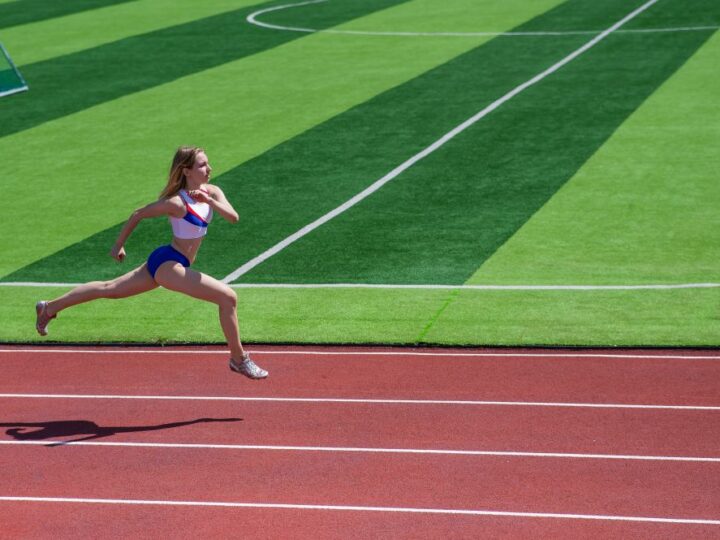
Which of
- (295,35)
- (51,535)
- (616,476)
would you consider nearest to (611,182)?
(616,476)

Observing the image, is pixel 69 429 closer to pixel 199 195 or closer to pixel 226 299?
pixel 226 299

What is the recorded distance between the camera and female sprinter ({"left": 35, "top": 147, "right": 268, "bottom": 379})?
32.5 feet

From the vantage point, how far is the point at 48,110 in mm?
24812

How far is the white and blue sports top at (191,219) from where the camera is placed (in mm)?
9922

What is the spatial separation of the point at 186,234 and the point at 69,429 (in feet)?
5.58

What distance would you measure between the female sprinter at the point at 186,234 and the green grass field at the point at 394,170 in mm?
2225

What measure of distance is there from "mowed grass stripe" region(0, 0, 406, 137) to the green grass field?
4.2 inches

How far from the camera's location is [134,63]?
2927 centimetres

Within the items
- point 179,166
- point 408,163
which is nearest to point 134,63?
point 408,163

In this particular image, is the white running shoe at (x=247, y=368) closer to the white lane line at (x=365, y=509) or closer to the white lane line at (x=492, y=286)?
the white lane line at (x=365, y=509)

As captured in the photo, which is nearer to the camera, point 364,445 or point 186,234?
point 364,445

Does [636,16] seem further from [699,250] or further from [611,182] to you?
[699,250]

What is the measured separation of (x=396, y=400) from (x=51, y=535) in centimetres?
323

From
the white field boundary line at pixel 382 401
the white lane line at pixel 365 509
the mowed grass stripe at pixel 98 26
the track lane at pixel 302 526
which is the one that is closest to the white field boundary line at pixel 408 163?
the white field boundary line at pixel 382 401
